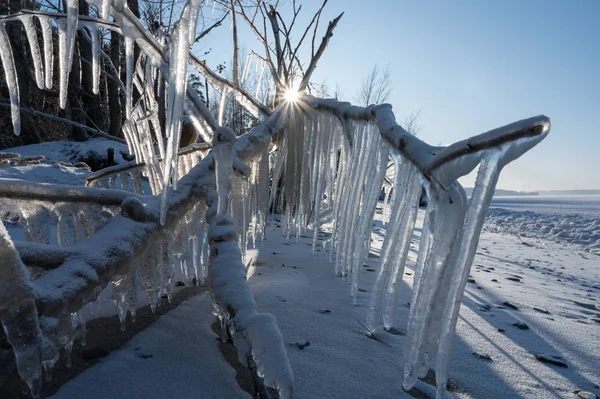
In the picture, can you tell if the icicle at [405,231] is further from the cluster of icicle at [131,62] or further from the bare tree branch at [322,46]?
the bare tree branch at [322,46]

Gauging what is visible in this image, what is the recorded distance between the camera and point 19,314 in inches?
27.0

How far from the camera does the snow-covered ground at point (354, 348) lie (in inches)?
45.1

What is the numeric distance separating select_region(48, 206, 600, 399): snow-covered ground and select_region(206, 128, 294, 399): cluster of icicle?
0.95ft

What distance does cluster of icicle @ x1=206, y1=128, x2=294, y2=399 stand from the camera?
2.49 feet

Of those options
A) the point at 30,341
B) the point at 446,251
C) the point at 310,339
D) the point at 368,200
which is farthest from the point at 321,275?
the point at 30,341

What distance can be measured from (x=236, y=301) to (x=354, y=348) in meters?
0.88

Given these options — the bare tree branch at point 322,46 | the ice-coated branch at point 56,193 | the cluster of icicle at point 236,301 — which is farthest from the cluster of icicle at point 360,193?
the bare tree branch at point 322,46

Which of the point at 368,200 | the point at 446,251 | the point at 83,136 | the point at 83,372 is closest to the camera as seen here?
the point at 446,251

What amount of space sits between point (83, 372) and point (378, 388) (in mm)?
1059

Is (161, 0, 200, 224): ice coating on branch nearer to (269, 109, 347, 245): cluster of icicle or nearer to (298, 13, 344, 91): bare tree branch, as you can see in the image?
(269, 109, 347, 245): cluster of icicle

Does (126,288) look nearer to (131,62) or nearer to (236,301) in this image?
(236,301)

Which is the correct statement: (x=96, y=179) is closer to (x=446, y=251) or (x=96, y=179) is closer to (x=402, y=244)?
(x=402, y=244)

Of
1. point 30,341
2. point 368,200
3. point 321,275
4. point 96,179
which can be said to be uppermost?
point 368,200

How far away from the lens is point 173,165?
3.17 feet
